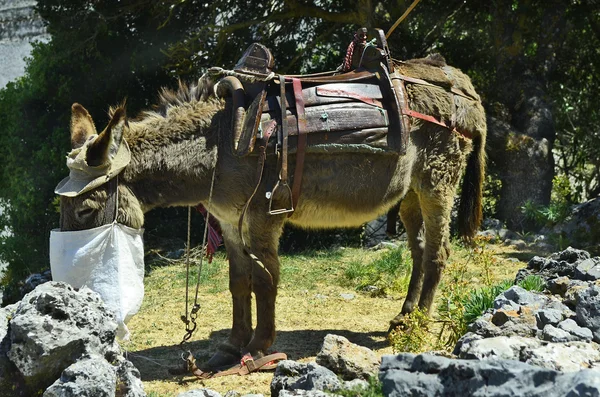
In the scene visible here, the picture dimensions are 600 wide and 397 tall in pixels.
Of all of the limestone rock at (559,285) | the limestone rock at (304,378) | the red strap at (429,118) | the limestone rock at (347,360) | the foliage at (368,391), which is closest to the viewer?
the foliage at (368,391)

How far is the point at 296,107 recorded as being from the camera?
527 centimetres

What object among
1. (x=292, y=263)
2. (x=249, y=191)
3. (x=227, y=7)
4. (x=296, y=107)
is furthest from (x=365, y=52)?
(x=227, y=7)

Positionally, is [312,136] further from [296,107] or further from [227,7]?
[227,7]

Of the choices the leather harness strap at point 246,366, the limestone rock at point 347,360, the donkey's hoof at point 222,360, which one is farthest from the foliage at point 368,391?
the donkey's hoof at point 222,360

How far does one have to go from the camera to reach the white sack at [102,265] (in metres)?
4.69

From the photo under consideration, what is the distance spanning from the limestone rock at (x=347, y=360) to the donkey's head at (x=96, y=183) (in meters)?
1.57

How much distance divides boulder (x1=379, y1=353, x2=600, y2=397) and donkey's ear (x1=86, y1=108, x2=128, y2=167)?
7.65ft

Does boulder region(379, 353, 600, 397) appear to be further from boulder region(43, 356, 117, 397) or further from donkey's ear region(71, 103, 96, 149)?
donkey's ear region(71, 103, 96, 149)

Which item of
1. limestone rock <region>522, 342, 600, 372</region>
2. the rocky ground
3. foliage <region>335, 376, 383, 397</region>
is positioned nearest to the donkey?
the rocky ground

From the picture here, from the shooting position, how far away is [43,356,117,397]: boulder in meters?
3.59

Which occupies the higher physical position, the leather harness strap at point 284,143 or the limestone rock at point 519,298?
the leather harness strap at point 284,143

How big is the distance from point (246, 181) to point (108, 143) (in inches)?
36.9

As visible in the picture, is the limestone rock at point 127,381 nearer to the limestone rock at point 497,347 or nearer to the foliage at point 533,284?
the limestone rock at point 497,347

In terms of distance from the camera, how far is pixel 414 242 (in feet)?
21.6
